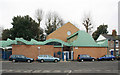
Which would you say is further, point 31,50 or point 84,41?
point 84,41

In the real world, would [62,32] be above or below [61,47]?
above

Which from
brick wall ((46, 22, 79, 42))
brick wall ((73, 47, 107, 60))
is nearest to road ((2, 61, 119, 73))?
brick wall ((73, 47, 107, 60))

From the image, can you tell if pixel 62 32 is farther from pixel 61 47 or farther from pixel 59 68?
pixel 59 68

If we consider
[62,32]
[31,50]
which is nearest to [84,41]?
[62,32]

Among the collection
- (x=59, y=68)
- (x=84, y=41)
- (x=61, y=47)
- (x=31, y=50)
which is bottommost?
(x=59, y=68)

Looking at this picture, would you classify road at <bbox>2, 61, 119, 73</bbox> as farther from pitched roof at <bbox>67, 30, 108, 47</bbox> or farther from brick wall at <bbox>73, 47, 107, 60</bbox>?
pitched roof at <bbox>67, 30, 108, 47</bbox>

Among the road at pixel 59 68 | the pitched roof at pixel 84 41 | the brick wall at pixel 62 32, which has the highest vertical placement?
the brick wall at pixel 62 32

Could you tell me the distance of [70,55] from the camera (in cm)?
3434

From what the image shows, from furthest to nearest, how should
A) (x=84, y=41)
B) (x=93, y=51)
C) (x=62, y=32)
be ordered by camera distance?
(x=62, y=32) → (x=84, y=41) → (x=93, y=51)

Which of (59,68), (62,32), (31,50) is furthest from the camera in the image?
(62,32)

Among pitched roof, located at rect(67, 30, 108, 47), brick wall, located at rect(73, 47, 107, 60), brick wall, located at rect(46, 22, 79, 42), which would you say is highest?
brick wall, located at rect(46, 22, 79, 42)

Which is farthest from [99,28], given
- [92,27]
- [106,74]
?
[106,74]

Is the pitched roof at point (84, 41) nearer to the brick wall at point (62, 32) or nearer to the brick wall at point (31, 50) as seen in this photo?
the brick wall at point (31, 50)

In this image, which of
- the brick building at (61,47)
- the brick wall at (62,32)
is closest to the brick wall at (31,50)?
the brick building at (61,47)
